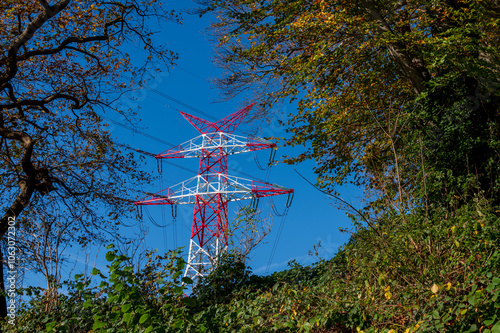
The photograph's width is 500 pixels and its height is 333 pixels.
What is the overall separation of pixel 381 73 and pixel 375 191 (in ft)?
18.4

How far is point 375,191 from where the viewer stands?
732cm

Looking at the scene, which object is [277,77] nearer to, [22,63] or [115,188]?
[115,188]

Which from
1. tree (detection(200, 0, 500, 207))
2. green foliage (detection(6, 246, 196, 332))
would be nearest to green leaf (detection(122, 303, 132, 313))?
green foliage (detection(6, 246, 196, 332))

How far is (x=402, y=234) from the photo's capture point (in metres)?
4.67

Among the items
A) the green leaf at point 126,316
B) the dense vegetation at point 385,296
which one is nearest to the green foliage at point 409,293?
the dense vegetation at point 385,296

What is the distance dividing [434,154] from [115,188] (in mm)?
7744

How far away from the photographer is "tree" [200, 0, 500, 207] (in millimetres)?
8812

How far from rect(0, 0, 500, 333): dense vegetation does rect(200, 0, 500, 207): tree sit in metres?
0.04

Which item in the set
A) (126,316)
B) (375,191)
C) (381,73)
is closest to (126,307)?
(126,316)

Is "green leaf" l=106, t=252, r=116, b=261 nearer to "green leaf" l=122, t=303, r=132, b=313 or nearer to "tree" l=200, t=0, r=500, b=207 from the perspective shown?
"green leaf" l=122, t=303, r=132, b=313

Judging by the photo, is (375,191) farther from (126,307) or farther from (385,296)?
(126,307)

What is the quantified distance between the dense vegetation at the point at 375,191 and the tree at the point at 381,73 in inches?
1.8

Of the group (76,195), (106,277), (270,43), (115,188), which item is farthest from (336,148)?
(106,277)

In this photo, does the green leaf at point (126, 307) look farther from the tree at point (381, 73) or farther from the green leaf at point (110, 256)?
the tree at point (381, 73)
